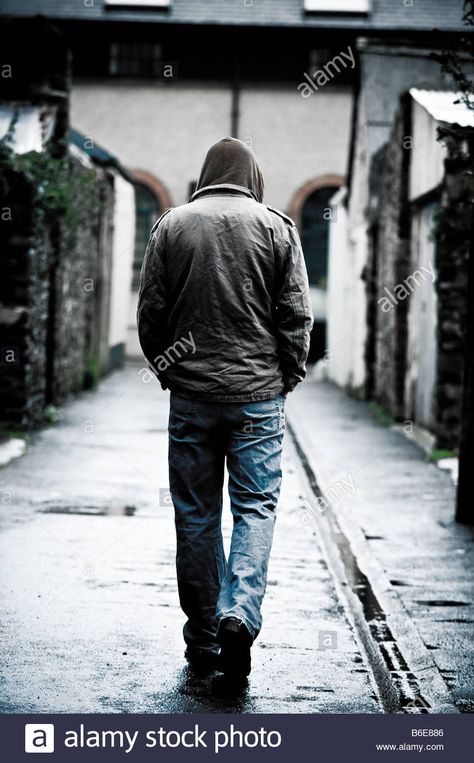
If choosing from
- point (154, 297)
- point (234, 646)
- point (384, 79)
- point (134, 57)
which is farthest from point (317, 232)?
point (234, 646)

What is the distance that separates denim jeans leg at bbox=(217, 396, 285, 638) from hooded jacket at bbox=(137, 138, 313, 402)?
91 millimetres

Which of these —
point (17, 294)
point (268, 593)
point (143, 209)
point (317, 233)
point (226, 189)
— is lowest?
point (268, 593)

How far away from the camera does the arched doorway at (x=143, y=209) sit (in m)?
25.1

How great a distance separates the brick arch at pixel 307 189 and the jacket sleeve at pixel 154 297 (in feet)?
69.4

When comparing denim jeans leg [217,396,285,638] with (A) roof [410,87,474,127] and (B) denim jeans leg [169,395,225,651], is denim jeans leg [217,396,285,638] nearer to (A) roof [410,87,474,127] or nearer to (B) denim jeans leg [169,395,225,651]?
(B) denim jeans leg [169,395,225,651]

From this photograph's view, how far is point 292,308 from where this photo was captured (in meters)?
4.44

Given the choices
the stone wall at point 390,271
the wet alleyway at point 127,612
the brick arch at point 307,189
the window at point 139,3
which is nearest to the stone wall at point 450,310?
the wet alleyway at point 127,612

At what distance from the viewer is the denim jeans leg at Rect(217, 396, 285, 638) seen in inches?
169

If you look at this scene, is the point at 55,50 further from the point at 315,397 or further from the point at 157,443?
the point at 315,397

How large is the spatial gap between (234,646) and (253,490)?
593 millimetres

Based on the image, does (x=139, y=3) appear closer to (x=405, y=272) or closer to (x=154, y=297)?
(x=405, y=272)

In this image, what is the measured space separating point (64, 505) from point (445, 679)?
3.91 meters

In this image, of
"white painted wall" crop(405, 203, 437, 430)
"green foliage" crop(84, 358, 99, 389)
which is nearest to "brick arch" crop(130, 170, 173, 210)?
"green foliage" crop(84, 358, 99, 389)

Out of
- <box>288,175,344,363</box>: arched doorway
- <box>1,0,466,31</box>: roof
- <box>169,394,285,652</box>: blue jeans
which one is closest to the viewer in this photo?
<box>169,394,285,652</box>: blue jeans
